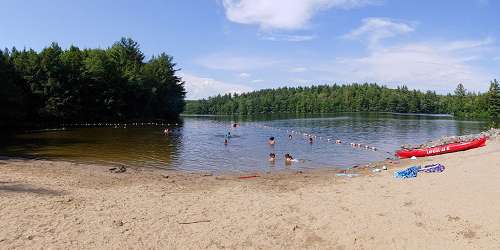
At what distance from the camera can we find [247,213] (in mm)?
14336

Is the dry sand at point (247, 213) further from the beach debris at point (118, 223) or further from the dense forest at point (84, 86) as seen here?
the dense forest at point (84, 86)

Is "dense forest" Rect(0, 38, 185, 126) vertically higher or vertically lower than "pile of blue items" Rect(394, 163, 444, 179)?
higher

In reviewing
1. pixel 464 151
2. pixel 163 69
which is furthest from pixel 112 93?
pixel 464 151

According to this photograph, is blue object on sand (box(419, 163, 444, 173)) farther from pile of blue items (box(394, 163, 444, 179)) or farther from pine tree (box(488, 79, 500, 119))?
pine tree (box(488, 79, 500, 119))

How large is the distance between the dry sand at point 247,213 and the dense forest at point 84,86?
47612 millimetres

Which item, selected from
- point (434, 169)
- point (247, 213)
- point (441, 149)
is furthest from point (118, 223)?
point (441, 149)

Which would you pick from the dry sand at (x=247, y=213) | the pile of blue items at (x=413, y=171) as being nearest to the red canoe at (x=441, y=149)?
the pile of blue items at (x=413, y=171)

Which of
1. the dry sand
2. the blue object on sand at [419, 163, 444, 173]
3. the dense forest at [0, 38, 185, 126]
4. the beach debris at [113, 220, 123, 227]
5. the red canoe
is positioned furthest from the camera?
the dense forest at [0, 38, 185, 126]

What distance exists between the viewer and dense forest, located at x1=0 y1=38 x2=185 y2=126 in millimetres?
66500

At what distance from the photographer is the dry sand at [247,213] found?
1156 cm

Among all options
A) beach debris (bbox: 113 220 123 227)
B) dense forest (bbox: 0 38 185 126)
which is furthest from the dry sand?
dense forest (bbox: 0 38 185 126)

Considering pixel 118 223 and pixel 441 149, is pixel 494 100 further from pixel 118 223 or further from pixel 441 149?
pixel 118 223

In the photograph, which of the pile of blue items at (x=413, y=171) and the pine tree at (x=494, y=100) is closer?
the pile of blue items at (x=413, y=171)

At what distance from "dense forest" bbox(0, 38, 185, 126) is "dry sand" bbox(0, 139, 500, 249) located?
47612mm
